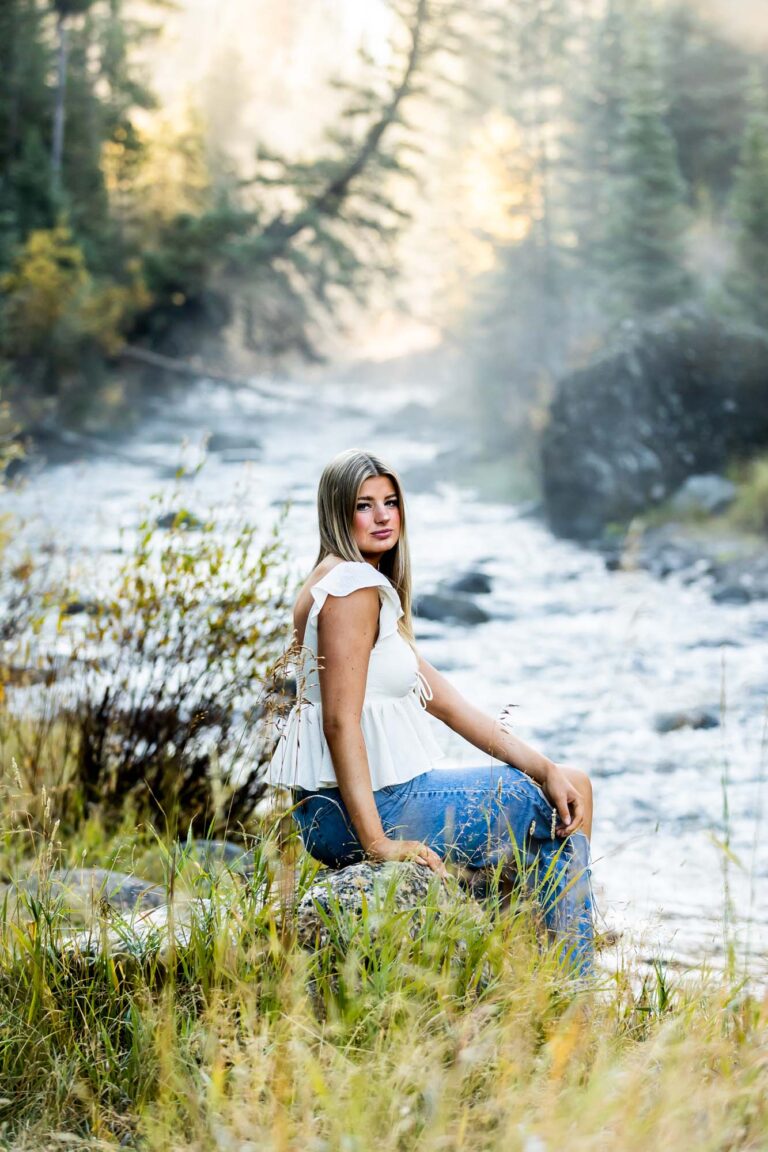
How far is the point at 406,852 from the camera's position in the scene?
235 centimetres

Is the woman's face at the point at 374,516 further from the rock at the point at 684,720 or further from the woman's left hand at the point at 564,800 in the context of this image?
the rock at the point at 684,720

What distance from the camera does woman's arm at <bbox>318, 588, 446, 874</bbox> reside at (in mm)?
2443

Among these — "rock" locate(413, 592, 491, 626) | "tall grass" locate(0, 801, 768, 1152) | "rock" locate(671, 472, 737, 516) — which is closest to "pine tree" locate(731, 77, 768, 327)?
"rock" locate(671, 472, 737, 516)

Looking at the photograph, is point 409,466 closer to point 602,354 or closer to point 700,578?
point 602,354

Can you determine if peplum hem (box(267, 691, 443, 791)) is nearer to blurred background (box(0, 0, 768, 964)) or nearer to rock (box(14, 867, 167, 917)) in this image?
rock (box(14, 867, 167, 917))

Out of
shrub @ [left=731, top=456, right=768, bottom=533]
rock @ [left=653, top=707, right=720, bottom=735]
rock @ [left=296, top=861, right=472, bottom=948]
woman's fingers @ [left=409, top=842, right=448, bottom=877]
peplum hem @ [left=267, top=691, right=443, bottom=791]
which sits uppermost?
shrub @ [left=731, top=456, right=768, bottom=533]

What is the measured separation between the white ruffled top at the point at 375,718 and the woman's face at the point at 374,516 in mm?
138

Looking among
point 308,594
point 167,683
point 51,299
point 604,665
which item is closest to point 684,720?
point 604,665

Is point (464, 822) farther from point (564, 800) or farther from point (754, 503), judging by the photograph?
point (754, 503)

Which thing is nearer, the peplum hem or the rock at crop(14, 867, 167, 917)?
the rock at crop(14, 867, 167, 917)

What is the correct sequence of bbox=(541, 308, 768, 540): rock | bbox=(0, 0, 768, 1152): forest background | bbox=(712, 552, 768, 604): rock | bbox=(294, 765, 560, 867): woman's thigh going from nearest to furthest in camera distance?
bbox=(0, 0, 768, 1152): forest background → bbox=(294, 765, 560, 867): woman's thigh → bbox=(712, 552, 768, 604): rock → bbox=(541, 308, 768, 540): rock

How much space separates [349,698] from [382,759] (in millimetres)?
218

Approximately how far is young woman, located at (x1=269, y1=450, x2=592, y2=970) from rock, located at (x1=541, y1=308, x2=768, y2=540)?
14462 millimetres

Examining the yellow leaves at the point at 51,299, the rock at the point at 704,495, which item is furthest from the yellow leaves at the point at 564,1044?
the yellow leaves at the point at 51,299
